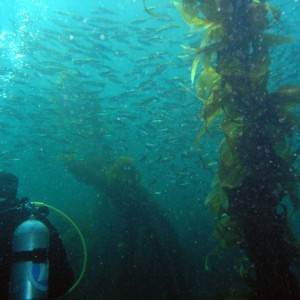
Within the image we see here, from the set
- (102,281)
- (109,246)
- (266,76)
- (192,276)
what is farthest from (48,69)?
(266,76)

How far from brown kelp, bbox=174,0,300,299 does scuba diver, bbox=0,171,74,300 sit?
1931 mm

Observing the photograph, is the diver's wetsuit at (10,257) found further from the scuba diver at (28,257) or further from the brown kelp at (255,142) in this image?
the brown kelp at (255,142)

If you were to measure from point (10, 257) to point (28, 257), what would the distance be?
254mm

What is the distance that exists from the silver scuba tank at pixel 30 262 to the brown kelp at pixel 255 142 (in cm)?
198

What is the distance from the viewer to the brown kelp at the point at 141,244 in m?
8.44

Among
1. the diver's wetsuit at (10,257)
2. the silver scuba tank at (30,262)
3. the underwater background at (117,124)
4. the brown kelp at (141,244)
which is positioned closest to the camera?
the silver scuba tank at (30,262)

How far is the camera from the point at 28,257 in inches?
99.3

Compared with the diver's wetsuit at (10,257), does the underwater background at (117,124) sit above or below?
above

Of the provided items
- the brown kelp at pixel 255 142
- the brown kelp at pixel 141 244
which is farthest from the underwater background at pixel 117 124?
the brown kelp at pixel 255 142

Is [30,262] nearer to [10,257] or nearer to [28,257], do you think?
[28,257]

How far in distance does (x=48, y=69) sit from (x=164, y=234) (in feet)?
32.3

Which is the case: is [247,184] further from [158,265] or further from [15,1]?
[15,1]

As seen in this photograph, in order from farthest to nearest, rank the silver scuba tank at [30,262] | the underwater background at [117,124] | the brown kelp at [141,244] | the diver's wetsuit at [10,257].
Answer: the underwater background at [117,124] < the brown kelp at [141,244] < the diver's wetsuit at [10,257] < the silver scuba tank at [30,262]

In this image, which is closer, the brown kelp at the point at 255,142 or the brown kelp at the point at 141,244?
the brown kelp at the point at 255,142
